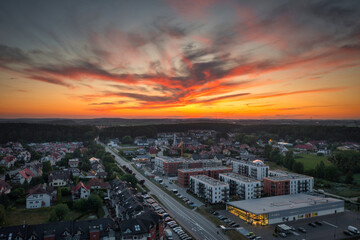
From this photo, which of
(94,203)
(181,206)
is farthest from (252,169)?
(94,203)

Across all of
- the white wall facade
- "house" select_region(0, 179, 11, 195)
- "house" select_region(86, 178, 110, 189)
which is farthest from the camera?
"house" select_region(86, 178, 110, 189)

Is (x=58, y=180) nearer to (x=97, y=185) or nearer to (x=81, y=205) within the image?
(x=97, y=185)

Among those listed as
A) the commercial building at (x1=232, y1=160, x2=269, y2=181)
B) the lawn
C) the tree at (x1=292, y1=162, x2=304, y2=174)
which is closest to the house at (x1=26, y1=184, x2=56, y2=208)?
the lawn

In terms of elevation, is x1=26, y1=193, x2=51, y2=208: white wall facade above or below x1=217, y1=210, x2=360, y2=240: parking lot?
above

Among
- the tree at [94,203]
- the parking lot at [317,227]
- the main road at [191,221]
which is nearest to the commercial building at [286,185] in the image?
the parking lot at [317,227]

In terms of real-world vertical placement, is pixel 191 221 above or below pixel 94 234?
below

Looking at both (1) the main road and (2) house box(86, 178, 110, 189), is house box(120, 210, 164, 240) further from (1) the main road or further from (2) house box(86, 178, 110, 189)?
(2) house box(86, 178, 110, 189)
